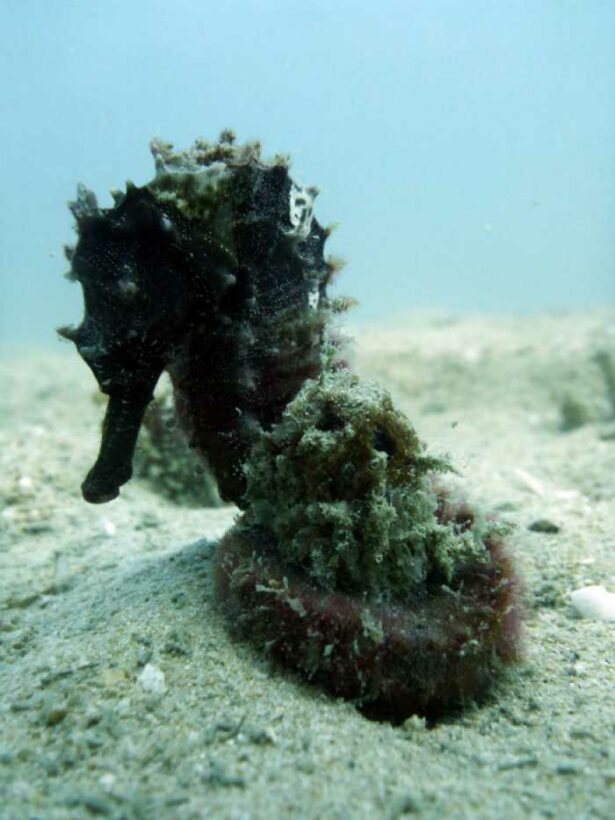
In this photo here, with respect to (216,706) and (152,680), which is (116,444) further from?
(216,706)

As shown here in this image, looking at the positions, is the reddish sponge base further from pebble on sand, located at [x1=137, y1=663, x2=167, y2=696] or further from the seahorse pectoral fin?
the seahorse pectoral fin

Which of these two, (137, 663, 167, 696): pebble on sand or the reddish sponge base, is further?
the reddish sponge base

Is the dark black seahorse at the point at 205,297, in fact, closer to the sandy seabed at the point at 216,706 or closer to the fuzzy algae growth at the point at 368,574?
the fuzzy algae growth at the point at 368,574

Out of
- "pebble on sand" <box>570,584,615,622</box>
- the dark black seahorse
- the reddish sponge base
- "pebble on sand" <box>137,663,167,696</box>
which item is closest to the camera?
"pebble on sand" <box>137,663,167,696</box>

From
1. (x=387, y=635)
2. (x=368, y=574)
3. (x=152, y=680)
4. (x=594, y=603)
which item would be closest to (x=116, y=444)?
(x=152, y=680)

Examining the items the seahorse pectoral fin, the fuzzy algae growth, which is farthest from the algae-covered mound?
the seahorse pectoral fin

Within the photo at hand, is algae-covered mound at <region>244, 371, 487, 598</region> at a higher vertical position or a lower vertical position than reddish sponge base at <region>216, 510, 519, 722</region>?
higher

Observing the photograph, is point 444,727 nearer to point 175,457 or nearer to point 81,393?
point 175,457
